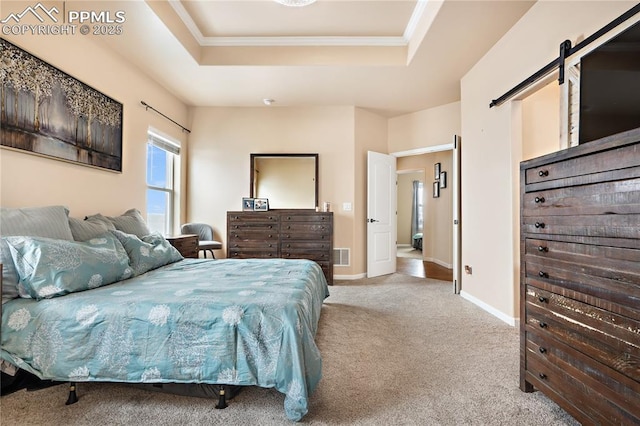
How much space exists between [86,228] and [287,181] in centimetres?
283

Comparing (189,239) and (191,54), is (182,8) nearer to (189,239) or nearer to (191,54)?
(191,54)

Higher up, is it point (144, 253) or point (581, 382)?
point (144, 253)

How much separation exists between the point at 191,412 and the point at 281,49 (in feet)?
11.4

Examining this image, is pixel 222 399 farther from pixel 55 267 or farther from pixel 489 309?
pixel 489 309

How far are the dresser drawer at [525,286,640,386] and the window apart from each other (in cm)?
413

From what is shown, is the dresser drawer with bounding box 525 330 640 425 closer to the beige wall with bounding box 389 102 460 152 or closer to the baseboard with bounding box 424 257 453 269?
the beige wall with bounding box 389 102 460 152

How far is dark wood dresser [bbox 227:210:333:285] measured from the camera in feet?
A: 14.3

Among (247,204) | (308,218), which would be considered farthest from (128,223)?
(308,218)

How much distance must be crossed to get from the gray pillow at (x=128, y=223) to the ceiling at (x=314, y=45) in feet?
5.55

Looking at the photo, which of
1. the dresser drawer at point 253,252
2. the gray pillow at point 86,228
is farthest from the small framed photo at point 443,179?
the gray pillow at point 86,228

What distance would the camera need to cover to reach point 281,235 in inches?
172

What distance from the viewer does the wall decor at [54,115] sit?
2.10m

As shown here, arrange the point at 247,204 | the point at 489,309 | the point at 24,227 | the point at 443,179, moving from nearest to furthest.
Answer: the point at 24,227 < the point at 489,309 < the point at 247,204 < the point at 443,179

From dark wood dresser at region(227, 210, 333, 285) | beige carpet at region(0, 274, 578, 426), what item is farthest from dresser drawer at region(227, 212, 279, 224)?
beige carpet at region(0, 274, 578, 426)
